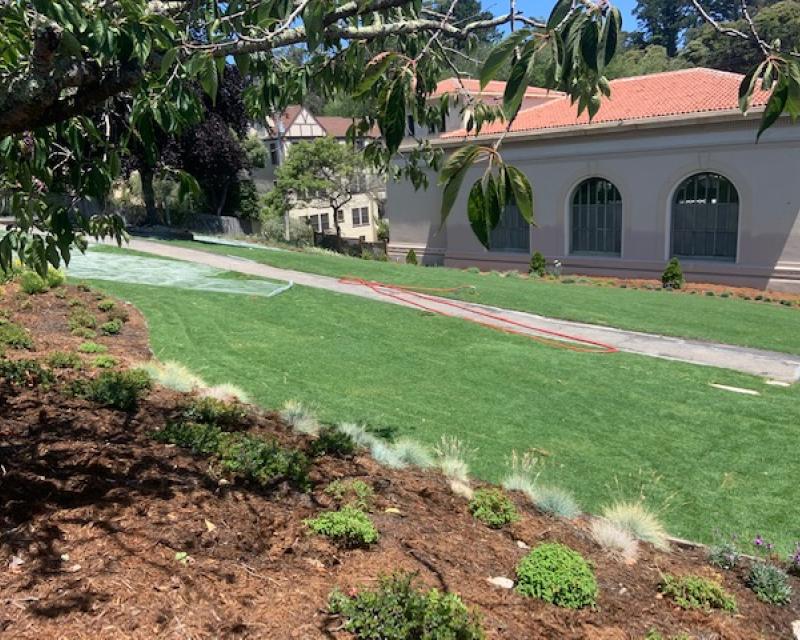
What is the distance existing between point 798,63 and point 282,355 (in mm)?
8030

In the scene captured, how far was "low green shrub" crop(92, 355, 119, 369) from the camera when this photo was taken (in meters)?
7.14

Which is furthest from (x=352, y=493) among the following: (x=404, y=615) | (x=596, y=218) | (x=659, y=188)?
(x=596, y=218)

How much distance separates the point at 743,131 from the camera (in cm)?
2269

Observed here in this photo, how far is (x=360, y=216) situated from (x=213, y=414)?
150 ft

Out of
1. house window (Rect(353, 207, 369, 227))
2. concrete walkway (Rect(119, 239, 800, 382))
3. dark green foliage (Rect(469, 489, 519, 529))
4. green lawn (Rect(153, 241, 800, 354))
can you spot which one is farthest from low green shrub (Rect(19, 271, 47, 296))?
house window (Rect(353, 207, 369, 227))

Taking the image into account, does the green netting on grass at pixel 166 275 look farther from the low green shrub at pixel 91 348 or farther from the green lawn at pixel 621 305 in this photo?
the low green shrub at pixel 91 348

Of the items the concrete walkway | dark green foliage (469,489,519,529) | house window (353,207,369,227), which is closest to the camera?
dark green foliage (469,489,519,529)

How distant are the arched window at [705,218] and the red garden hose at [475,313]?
11.7 m

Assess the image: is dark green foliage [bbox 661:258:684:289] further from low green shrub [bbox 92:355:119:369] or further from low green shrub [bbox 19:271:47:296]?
low green shrub [bbox 92:355:119:369]

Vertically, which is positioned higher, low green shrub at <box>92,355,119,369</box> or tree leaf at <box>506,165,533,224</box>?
tree leaf at <box>506,165,533,224</box>

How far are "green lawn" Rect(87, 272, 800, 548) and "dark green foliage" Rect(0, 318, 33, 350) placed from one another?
1692 mm

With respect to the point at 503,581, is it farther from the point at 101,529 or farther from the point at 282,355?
the point at 282,355

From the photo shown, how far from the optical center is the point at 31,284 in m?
10.2

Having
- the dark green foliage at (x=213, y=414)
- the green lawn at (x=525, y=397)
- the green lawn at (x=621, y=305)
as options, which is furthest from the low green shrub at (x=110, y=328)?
the green lawn at (x=621, y=305)
